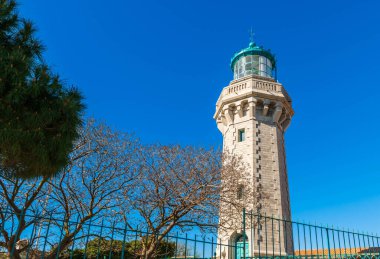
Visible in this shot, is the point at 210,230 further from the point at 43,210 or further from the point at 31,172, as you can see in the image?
the point at 31,172

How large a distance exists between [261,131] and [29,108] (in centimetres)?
1687

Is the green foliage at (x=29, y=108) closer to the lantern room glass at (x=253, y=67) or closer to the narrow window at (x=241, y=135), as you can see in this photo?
the narrow window at (x=241, y=135)

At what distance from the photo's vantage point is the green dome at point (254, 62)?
25375 mm

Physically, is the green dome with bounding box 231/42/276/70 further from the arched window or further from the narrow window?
the arched window

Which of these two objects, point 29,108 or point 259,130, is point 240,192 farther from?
point 29,108

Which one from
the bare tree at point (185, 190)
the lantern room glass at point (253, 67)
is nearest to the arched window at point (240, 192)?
the bare tree at point (185, 190)

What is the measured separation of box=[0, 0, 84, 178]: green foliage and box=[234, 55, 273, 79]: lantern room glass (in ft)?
64.1

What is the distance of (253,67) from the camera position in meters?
25.5

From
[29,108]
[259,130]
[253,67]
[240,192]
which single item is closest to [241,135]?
[259,130]

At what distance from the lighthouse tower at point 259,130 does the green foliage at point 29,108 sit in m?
12.5

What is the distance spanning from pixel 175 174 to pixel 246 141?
7156 mm

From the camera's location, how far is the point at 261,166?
1995cm

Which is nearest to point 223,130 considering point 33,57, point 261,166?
point 261,166

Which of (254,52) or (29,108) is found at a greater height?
(254,52)
